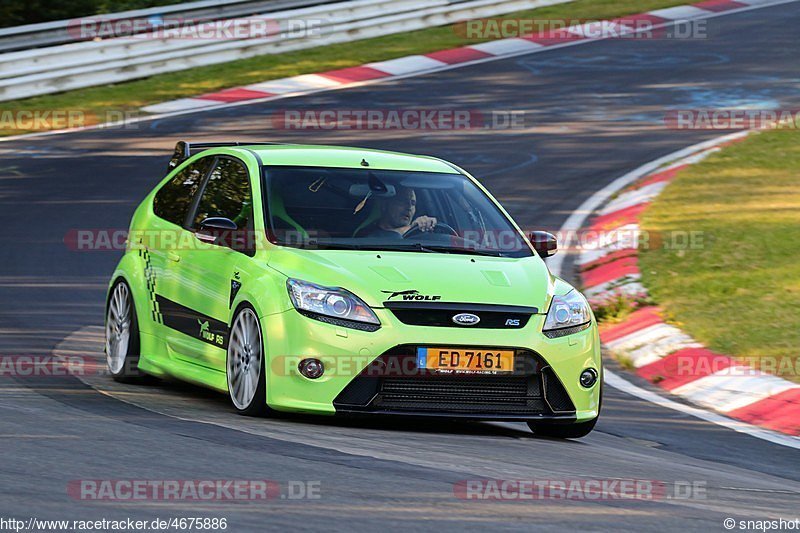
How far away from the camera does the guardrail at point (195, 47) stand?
21.0 m

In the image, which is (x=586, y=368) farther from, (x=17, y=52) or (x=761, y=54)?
(x=761, y=54)

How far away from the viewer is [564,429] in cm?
753

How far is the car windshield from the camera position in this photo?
25.6 ft

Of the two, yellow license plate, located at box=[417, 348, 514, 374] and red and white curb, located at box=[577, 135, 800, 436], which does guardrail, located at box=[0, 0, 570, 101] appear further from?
yellow license plate, located at box=[417, 348, 514, 374]

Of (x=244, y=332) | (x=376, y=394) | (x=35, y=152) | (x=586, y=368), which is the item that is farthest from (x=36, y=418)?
(x=35, y=152)

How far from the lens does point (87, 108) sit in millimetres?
20375

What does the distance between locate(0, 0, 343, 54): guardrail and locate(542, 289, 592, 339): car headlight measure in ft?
51.2

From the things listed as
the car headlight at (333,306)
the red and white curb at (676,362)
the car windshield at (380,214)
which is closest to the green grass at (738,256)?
the red and white curb at (676,362)

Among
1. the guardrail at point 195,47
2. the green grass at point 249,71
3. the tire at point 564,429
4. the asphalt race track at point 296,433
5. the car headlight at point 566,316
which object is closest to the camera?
the asphalt race track at point 296,433

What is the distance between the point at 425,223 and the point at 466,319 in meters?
1.12

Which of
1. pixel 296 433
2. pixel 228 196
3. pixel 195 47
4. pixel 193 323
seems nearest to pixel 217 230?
pixel 228 196

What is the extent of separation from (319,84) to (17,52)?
4442 millimetres

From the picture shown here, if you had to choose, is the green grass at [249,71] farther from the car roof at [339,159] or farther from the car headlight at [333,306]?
the car headlight at [333,306]

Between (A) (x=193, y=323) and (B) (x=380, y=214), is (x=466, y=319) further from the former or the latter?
(A) (x=193, y=323)
